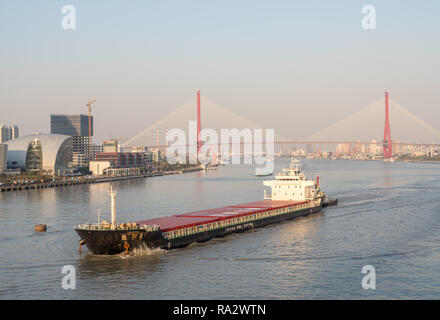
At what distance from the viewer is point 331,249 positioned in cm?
3041

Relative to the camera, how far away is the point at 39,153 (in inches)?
4756

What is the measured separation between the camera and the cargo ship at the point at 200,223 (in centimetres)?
2734

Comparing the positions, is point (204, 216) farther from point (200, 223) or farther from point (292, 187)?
point (292, 187)

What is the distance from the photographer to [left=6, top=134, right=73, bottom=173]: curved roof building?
119438mm

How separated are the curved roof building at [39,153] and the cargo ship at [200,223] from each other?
8239cm

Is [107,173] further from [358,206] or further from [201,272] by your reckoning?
[201,272]

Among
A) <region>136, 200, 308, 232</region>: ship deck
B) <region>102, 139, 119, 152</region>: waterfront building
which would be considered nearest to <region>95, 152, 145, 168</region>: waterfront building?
<region>102, 139, 119, 152</region>: waterfront building

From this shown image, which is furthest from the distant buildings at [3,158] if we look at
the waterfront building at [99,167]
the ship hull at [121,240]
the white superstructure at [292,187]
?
the ship hull at [121,240]

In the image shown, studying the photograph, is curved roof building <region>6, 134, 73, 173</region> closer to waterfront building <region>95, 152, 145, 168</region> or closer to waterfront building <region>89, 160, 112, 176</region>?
waterfront building <region>89, 160, 112, 176</region>

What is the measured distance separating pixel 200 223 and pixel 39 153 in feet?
315

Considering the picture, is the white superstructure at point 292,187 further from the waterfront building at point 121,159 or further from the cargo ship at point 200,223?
the waterfront building at point 121,159
